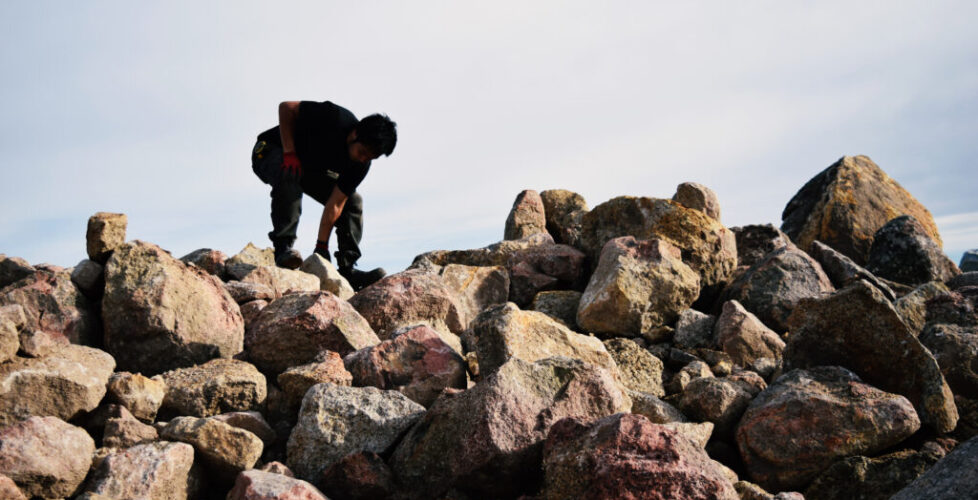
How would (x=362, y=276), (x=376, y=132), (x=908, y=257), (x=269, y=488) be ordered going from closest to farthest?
(x=269, y=488) → (x=376, y=132) → (x=362, y=276) → (x=908, y=257)

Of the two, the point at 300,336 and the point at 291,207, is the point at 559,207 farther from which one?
the point at 300,336

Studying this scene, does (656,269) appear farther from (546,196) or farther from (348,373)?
(546,196)

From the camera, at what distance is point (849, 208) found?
526 inches

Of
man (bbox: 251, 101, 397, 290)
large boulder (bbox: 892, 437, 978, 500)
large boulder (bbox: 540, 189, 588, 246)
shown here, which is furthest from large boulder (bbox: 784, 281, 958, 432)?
large boulder (bbox: 540, 189, 588, 246)

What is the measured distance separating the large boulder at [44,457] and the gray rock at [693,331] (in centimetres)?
511

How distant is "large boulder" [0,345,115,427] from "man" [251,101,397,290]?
3.71 metres

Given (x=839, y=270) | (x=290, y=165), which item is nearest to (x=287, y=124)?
(x=290, y=165)

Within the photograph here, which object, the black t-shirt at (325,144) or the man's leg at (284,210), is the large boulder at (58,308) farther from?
the black t-shirt at (325,144)

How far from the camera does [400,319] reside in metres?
6.91

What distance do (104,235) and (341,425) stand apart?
9.39ft

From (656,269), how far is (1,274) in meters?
6.35

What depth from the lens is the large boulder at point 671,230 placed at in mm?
8882

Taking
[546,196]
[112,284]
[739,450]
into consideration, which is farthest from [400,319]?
[546,196]

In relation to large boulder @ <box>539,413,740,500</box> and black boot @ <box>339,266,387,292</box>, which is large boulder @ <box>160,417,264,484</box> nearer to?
large boulder @ <box>539,413,740,500</box>
